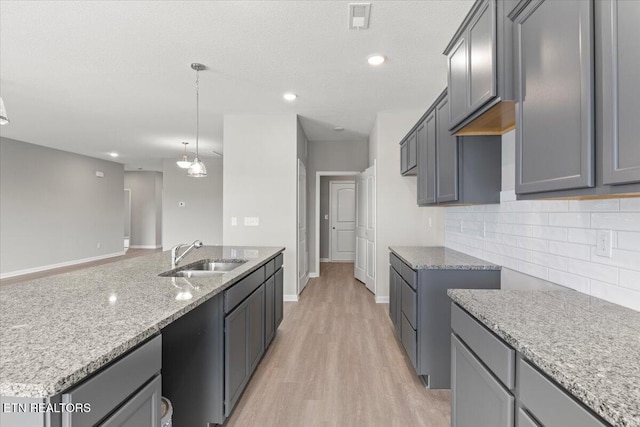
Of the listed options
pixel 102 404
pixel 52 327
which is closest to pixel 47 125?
pixel 52 327

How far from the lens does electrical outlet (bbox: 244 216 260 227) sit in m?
4.79

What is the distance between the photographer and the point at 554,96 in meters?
1.20

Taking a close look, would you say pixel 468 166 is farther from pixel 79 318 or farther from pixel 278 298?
pixel 79 318

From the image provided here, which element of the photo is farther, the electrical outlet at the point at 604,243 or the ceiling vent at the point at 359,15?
the ceiling vent at the point at 359,15

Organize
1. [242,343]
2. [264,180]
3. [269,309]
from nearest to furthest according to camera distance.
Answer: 1. [242,343]
2. [269,309]
3. [264,180]

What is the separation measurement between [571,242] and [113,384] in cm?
202

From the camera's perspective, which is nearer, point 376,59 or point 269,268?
point 269,268

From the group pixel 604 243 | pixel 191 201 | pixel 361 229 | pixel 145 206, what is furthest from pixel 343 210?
pixel 145 206

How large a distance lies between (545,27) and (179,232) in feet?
30.3

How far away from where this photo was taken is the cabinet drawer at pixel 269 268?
2812 millimetres

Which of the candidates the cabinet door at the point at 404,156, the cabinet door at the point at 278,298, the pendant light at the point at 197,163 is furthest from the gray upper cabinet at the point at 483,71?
the pendant light at the point at 197,163

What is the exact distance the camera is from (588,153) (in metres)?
1.05

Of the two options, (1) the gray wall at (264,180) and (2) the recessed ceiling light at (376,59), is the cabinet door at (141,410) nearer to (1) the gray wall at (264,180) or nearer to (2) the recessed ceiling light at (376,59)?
(2) the recessed ceiling light at (376,59)

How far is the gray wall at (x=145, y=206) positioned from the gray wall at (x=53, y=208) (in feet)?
5.66
